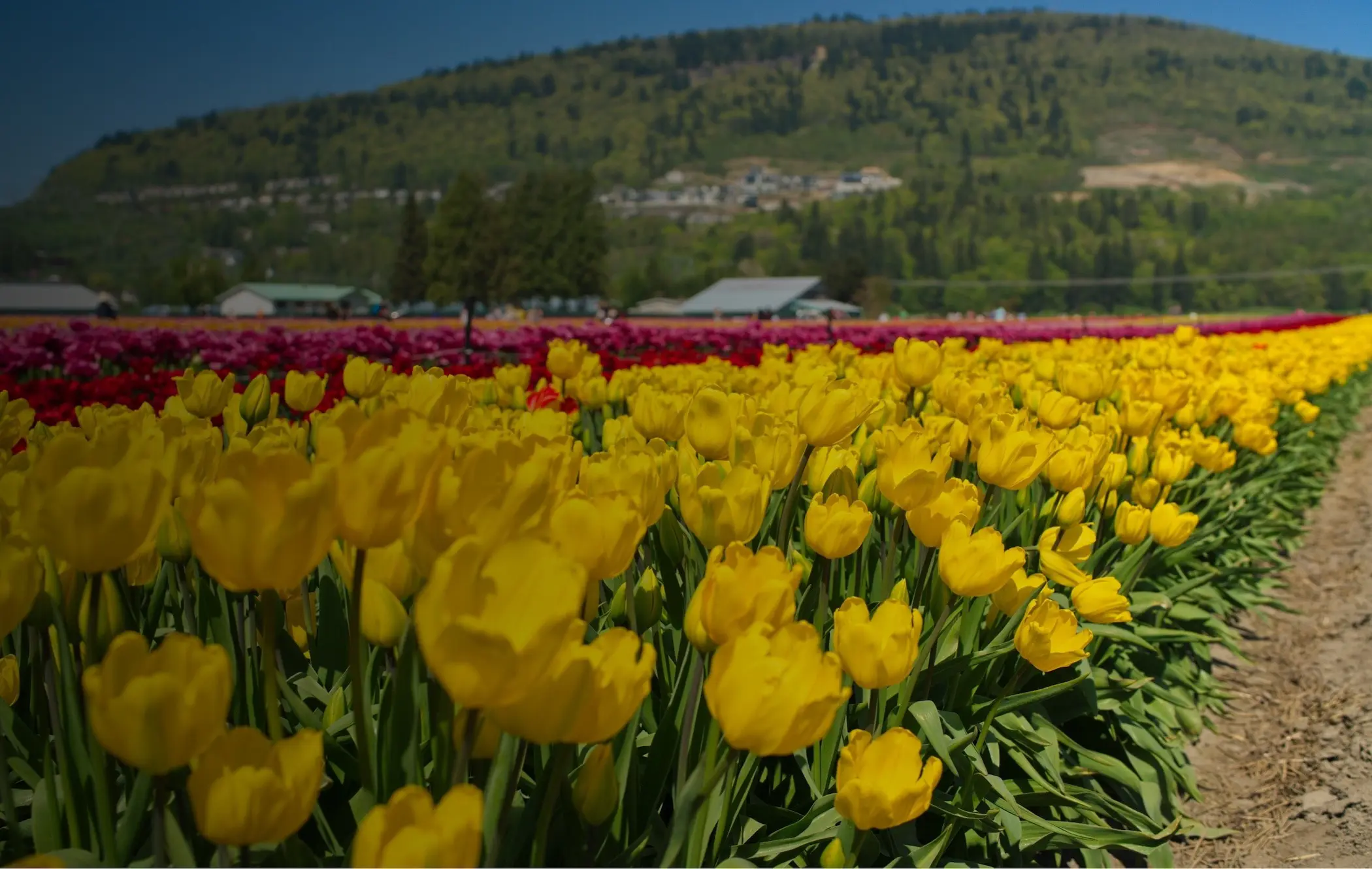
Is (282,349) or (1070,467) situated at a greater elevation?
(1070,467)

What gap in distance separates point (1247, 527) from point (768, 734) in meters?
5.11

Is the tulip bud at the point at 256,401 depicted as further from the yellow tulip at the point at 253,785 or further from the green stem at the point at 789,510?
the yellow tulip at the point at 253,785

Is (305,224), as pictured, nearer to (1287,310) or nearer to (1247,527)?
(1287,310)

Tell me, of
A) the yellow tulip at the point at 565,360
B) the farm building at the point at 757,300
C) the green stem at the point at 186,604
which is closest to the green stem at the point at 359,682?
the green stem at the point at 186,604

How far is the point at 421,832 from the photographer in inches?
35.1

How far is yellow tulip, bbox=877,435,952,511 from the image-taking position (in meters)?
1.82

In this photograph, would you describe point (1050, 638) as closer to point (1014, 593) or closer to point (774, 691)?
point (1014, 593)

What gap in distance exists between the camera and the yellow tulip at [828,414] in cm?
200

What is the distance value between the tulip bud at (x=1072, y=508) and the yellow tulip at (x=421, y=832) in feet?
6.61

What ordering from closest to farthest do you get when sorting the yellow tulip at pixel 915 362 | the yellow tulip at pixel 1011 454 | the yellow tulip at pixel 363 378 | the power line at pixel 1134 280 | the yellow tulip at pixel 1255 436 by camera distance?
the yellow tulip at pixel 1011 454 < the yellow tulip at pixel 363 378 < the yellow tulip at pixel 915 362 < the yellow tulip at pixel 1255 436 < the power line at pixel 1134 280

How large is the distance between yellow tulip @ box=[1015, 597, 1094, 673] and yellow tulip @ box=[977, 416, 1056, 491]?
17.7 inches

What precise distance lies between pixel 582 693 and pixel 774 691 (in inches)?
9.1

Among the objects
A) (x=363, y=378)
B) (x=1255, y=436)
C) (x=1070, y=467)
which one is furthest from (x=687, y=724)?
(x=1255, y=436)

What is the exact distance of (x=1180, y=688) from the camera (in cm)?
396
